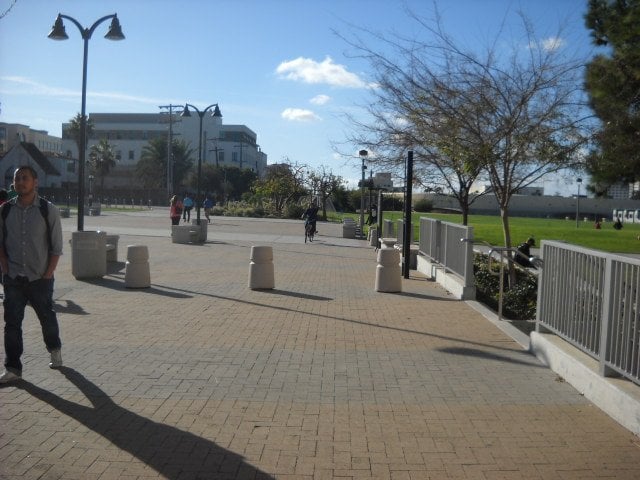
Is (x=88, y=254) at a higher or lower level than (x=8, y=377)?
higher

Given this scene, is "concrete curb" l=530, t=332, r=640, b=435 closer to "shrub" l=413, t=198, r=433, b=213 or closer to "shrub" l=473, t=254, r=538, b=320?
"shrub" l=473, t=254, r=538, b=320

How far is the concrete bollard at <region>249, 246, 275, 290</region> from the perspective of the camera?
12.7 metres

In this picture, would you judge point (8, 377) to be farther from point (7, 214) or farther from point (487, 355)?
point (487, 355)

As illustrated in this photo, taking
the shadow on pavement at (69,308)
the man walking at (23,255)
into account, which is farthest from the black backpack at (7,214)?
the shadow on pavement at (69,308)

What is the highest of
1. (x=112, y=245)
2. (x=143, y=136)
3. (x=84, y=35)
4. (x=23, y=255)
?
(x=143, y=136)

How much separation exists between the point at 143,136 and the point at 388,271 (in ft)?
352

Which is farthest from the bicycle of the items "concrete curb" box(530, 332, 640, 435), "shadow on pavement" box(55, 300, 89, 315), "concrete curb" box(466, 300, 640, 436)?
"concrete curb" box(530, 332, 640, 435)

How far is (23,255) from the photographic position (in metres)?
6.20

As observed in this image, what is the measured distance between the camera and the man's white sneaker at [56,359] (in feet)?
21.9

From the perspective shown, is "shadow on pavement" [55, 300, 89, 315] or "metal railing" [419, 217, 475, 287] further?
"metal railing" [419, 217, 475, 287]

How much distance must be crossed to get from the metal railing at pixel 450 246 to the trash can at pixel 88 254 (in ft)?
21.5

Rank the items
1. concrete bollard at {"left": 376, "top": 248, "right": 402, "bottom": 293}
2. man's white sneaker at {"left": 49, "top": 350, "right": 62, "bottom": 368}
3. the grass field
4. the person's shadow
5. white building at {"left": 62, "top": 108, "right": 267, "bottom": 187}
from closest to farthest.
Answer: the person's shadow → man's white sneaker at {"left": 49, "top": 350, "right": 62, "bottom": 368} → concrete bollard at {"left": 376, "top": 248, "right": 402, "bottom": 293} → the grass field → white building at {"left": 62, "top": 108, "right": 267, "bottom": 187}

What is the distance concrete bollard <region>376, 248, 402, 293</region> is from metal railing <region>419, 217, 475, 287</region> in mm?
1081

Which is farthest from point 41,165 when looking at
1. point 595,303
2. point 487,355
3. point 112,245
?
point 595,303
